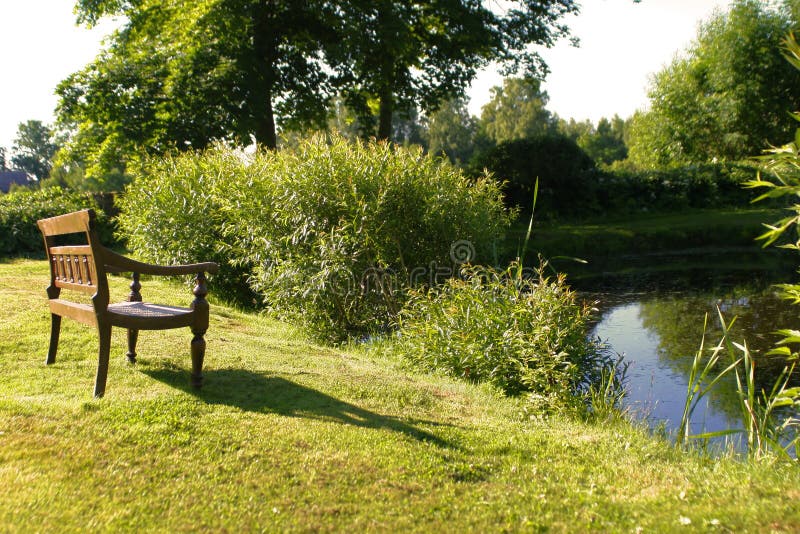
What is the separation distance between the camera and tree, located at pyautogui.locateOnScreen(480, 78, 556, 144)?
82188 mm

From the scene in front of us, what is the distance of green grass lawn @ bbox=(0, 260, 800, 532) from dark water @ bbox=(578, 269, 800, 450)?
1.68 metres

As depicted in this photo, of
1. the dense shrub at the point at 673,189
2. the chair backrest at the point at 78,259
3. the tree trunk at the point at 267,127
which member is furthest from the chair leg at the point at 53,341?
the dense shrub at the point at 673,189

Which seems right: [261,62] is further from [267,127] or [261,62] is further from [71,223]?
[71,223]

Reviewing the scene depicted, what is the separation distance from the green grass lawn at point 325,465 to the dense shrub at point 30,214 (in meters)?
12.3

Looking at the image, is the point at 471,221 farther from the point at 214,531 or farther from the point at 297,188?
the point at 214,531

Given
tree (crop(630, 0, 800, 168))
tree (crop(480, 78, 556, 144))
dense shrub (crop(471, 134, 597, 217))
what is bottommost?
dense shrub (crop(471, 134, 597, 217))

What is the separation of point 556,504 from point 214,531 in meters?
1.69

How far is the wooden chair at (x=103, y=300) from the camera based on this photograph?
446 centimetres

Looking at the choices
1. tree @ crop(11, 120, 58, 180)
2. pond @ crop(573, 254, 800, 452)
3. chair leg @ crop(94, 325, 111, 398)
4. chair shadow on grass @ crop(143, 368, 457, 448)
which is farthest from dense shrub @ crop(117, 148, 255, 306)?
tree @ crop(11, 120, 58, 180)

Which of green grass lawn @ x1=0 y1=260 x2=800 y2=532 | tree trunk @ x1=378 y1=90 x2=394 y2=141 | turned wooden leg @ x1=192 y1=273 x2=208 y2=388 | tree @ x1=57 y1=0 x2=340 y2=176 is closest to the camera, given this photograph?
green grass lawn @ x1=0 y1=260 x2=800 y2=532

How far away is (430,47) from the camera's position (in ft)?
74.0

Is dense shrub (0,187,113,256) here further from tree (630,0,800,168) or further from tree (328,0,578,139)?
tree (630,0,800,168)

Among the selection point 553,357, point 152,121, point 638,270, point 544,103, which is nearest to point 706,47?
point 638,270

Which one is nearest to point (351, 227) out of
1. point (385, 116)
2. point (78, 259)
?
point (78, 259)
